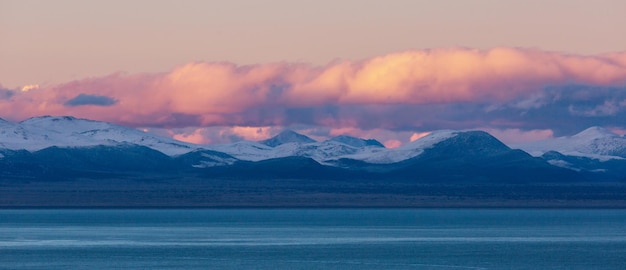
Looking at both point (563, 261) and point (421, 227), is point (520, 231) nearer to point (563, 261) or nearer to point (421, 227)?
point (421, 227)

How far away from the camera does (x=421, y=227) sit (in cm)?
17425

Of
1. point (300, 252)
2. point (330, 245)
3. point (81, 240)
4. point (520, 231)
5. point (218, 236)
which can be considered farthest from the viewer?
point (520, 231)

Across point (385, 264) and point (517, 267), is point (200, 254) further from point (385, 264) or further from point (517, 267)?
point (517, 267)

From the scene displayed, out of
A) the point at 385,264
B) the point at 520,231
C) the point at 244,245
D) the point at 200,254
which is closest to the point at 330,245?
the point at 244,245

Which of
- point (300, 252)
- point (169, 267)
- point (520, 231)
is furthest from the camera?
point (520, 231)

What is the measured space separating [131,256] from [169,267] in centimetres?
1233

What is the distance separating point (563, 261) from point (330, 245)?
81.9 feet

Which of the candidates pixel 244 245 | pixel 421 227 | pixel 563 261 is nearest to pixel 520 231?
pixel 421 227

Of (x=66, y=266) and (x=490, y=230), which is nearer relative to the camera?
(x=66, y=266)

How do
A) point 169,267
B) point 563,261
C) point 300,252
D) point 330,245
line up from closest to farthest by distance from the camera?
1. point 169,267
2. point 563,261
3. point 300,252
4. point 330,245

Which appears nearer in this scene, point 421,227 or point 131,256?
point 131,256

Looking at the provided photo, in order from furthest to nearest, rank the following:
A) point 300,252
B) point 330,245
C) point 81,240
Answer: point 81,240 → point 330,245 → point 300,252

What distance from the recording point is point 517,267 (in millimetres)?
96812

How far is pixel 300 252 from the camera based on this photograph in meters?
112
